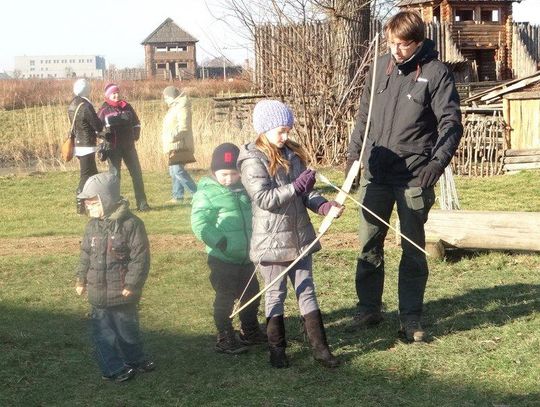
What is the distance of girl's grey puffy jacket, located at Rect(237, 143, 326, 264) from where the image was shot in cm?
510

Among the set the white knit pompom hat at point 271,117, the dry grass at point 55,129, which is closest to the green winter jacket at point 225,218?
the white knit pompom hat at point 271,117

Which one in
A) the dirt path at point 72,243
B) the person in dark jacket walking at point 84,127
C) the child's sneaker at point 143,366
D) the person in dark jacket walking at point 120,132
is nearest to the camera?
the child's sneaker at point 143,366

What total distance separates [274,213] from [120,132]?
7281 mm

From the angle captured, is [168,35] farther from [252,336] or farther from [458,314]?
[252,336]

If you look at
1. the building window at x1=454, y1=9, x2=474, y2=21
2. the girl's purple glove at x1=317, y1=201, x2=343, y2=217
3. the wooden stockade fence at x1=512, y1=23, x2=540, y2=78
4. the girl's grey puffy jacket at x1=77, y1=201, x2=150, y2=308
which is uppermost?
the building window at x1=454, y1=9, x2=474, y2=21

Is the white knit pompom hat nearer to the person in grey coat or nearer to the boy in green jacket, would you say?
the person in grey coat

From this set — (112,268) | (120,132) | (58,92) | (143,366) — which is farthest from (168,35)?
(112,268)

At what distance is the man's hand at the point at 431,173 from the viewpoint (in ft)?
17.4

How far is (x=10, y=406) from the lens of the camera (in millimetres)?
4906

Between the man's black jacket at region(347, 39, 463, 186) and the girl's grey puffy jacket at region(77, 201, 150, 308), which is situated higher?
the man's black jacket at region(347, 39, 463, 186)

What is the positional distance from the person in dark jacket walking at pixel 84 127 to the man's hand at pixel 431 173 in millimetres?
6857

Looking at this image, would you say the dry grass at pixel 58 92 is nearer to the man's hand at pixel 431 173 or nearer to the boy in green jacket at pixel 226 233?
the boy in green jacket at pixel 226 233

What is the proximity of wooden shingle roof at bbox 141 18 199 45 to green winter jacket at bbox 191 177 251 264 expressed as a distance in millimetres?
89419

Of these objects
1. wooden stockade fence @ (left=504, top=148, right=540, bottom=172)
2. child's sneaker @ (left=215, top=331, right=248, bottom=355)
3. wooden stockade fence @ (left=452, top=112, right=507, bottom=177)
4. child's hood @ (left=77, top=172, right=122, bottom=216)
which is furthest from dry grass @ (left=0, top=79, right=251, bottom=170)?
child's hood @ (left=77, top=172, right=122, bottom=216)
